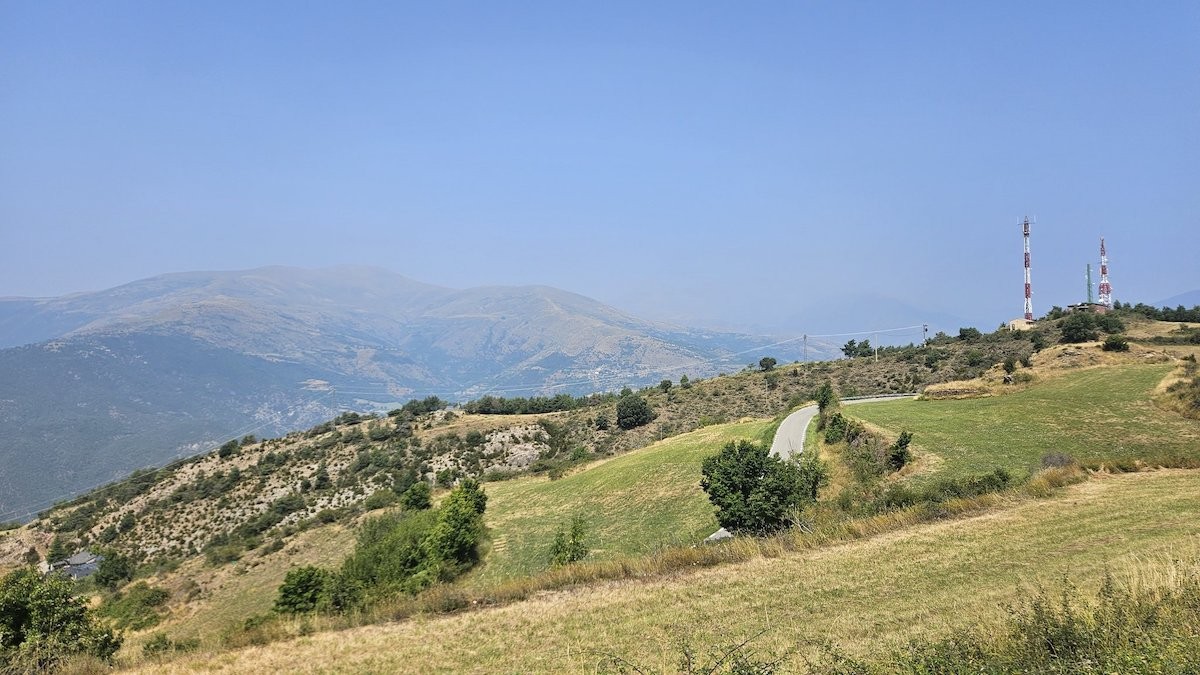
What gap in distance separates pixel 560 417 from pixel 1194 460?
2185 inches

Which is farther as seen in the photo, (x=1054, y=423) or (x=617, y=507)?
(x=617, y=507)

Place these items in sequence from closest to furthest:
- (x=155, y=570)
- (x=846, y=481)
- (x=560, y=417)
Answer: (x=846, y=481) < (x=155, y=570) < (x=560, y=417)

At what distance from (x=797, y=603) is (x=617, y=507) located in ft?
66.5

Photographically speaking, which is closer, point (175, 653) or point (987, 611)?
point (987, 611)

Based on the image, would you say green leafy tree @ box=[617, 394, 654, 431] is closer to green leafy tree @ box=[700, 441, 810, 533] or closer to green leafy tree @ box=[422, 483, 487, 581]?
green leafy tree @ box=[422, 483, 487, 581]

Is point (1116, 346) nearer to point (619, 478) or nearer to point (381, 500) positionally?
point (619, 478)

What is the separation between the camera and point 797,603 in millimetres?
10320

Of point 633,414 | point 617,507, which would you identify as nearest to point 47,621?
point 617,507

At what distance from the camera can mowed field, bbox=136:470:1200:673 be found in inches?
350

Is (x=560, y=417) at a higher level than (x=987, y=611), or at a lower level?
lower

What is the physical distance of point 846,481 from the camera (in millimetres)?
23172

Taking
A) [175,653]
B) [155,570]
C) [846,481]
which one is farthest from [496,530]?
[155,570]

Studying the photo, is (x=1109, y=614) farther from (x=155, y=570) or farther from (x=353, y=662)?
(x=155, y=570)

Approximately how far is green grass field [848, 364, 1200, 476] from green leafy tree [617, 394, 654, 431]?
2907 cm
